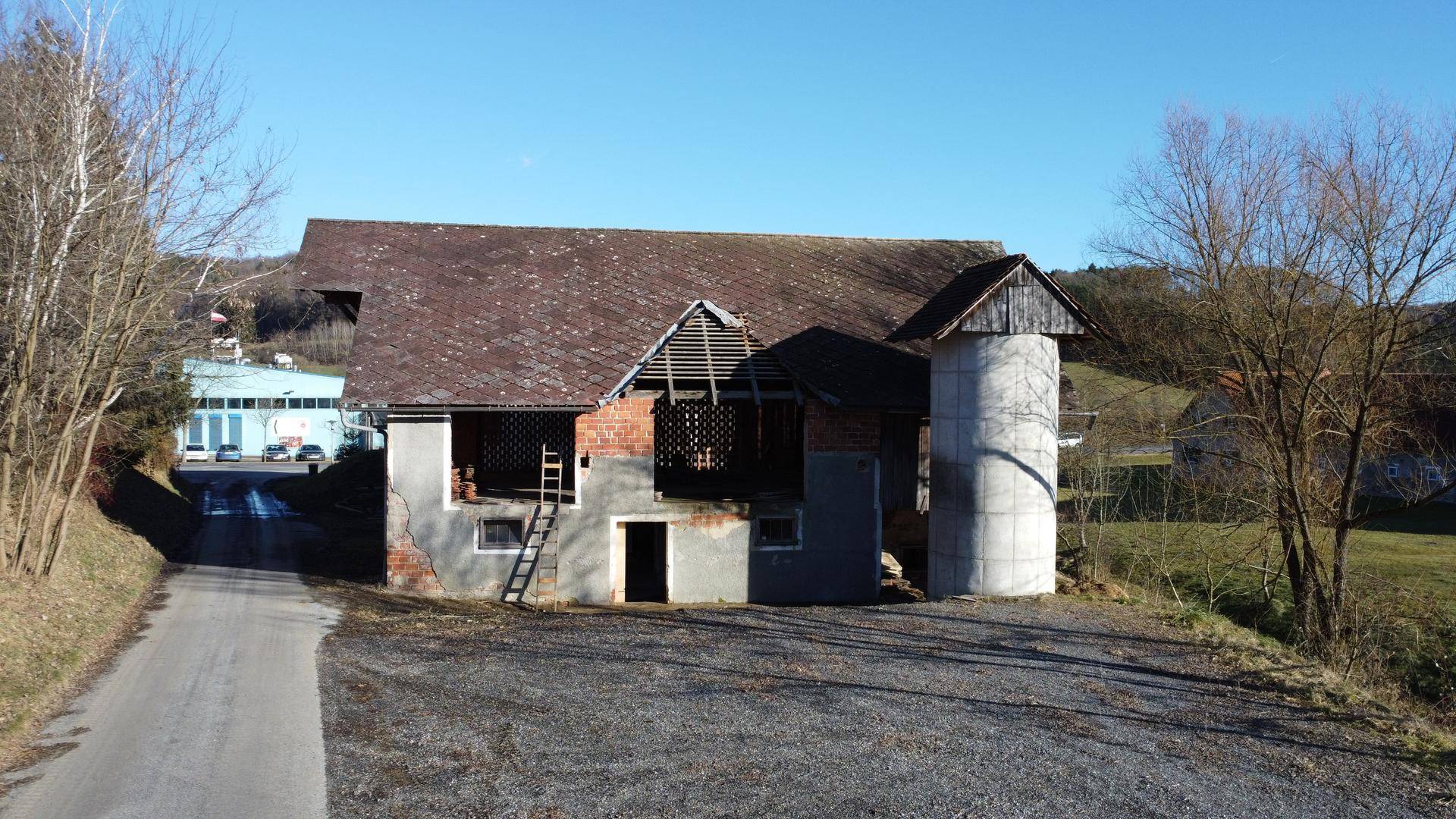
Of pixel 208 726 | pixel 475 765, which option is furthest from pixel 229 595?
pixel 475 765

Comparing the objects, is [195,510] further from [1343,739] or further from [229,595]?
[1343,739]

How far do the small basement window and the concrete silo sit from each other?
2.40 m

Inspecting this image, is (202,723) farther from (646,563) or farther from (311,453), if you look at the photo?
(311,453)

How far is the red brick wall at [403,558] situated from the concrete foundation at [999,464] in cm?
769

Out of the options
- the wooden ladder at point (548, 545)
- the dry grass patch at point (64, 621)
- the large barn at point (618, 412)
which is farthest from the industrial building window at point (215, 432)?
the wooden ladder at point (548, 545)

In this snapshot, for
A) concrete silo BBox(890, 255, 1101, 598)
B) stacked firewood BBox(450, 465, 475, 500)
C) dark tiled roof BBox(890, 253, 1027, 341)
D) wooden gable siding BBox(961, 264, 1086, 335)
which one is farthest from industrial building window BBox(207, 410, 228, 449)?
wooden gable siding BBox(961, 264, 1086, 335)

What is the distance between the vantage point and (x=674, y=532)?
51.6 ft

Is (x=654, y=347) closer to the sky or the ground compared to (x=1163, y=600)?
closer to the sky

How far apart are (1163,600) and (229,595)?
13.9 m

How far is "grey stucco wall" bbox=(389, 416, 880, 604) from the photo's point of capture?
592 inches

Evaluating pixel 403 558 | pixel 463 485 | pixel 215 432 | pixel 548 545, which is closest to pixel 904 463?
pixel 548 545

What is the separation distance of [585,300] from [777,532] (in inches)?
218

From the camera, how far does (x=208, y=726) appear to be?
8.64 metres

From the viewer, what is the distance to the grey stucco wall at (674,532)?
49.3ft
